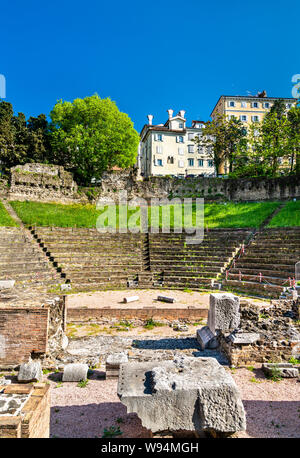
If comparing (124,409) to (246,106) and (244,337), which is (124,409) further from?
(246,106)

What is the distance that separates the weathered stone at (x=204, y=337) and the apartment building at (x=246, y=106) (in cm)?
4751

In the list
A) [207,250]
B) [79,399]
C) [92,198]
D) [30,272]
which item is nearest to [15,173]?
[92,198]

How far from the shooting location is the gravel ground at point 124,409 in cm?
457

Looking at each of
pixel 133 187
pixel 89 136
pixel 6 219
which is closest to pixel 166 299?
pixel 6 219

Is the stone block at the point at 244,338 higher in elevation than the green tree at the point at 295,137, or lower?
lower

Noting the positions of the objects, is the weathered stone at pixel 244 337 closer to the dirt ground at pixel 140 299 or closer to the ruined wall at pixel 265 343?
the ruined wall at pixel 265 343

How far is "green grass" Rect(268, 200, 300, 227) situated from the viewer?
72.5 feet

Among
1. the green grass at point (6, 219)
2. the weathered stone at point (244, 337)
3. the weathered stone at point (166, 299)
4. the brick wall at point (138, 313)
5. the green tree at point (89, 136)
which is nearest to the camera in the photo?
the weathered stone at point (244, 337)

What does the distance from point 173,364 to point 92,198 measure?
28.9 metres

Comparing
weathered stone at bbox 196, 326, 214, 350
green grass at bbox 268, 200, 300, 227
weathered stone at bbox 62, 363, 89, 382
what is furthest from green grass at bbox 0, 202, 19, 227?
green grass at bbox 268, 200, 300, 227

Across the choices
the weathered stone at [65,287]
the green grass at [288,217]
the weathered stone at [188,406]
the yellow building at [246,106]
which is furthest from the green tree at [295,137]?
the weathered stone at [188,406]

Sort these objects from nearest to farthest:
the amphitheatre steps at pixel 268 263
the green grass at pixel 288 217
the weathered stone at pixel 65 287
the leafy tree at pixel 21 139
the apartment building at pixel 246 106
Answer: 1. the amphitheatre steps at pixel 268 263
2. the weathered stone at pixel 65 287
3. the green grass at pixel 288 217
4. the leafy tree at pixel 21 139
5. the apartment building at pixel 246 106

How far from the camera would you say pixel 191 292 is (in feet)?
53.5
